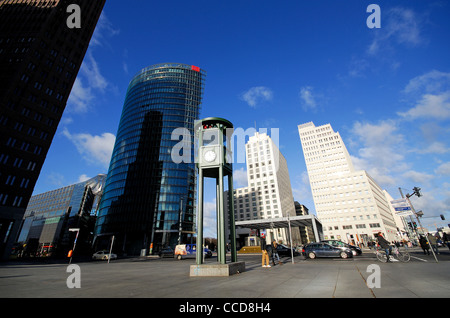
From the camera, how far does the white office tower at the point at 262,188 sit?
10538 centimetres

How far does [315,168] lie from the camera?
9581cm

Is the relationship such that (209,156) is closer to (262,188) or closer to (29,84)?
(29,84)

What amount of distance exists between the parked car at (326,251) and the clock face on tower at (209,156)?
15.4 m

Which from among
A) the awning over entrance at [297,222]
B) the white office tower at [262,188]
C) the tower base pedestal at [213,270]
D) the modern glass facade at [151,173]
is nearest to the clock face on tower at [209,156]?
the tower base pedestal at [213,270]

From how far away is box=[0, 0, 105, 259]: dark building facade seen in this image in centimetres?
3422

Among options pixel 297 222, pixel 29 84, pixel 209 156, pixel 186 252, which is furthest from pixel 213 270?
pixel 29 84

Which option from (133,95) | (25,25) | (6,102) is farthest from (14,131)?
(133,95)

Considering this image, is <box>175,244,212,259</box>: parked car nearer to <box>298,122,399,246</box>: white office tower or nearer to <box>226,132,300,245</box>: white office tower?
<box>298,122,399,246</box>: white office tower

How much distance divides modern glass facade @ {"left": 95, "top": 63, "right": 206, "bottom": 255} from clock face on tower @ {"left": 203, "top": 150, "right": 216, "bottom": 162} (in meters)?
54.0

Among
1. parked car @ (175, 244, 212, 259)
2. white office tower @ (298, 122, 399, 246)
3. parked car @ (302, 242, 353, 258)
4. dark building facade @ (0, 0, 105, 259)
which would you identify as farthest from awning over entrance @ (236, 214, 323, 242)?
dark building facade @ (0, 0, 105, 259)
